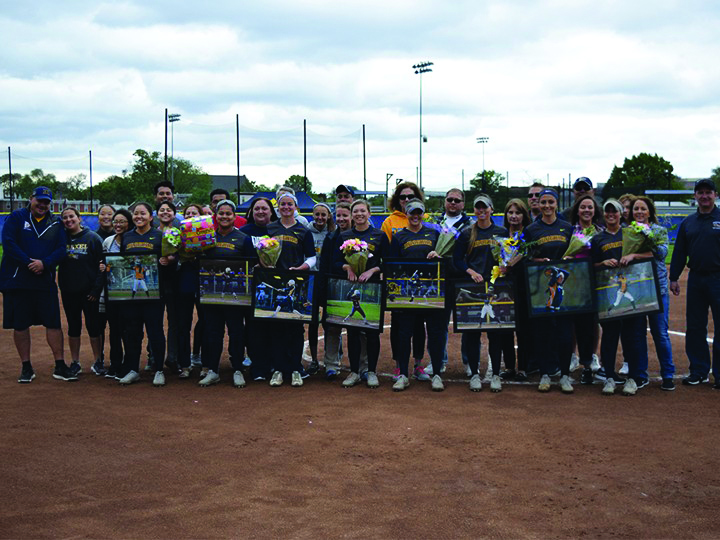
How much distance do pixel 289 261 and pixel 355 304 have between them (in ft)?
2.91

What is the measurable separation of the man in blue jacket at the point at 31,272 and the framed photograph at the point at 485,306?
435cm

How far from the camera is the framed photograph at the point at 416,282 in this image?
789 cm

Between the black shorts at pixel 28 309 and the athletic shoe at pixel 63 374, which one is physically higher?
the black shorts at pixel 28 309

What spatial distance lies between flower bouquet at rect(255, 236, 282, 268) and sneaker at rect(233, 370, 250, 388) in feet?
4.02

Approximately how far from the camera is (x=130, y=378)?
8289 mm

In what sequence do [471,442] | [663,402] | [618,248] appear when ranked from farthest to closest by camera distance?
[618,248], [663,402], [471,442]

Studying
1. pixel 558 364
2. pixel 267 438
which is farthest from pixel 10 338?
pixel 558 364

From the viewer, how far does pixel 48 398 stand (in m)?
7.59

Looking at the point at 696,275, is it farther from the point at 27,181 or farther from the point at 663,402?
the point at 27,181

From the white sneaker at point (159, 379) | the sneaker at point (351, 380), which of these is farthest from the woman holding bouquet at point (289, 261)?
the white sneaker at point (159, 379)

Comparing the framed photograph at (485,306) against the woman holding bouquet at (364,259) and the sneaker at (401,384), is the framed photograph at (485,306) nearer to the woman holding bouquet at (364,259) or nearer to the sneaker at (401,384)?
the sneaker at (401,384)

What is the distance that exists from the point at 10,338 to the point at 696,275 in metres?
9.37

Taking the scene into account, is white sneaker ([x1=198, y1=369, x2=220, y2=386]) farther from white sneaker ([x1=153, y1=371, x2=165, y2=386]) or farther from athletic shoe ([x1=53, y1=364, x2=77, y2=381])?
athletic shoe ([x1=53, y1=364, x2=77, y2=381])

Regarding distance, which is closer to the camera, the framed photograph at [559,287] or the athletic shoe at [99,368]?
the framed photograph at [559,287]
